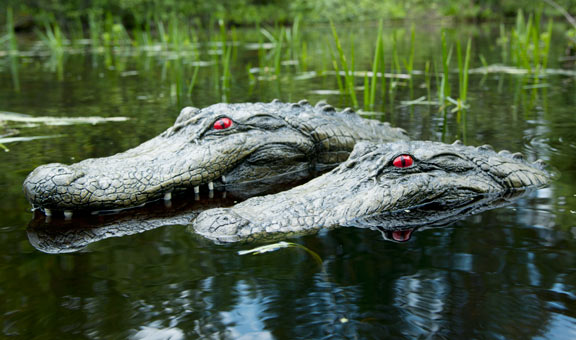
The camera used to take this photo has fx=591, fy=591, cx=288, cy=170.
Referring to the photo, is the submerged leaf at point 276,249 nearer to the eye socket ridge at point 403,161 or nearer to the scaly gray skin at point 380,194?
the scaly gray skin at point 380,194

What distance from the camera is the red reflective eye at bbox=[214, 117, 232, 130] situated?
16.5 feet

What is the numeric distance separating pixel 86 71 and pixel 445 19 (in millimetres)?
26826

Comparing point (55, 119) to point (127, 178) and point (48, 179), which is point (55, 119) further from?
point (48, 179)

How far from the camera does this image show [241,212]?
3.78 m

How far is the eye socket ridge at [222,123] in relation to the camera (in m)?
5.02

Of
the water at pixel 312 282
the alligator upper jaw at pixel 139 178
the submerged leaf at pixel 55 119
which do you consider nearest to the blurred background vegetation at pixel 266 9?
the submerged leaf at pixel 55 119

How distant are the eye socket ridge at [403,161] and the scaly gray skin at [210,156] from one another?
5.11 feet

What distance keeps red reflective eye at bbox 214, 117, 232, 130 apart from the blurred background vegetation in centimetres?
2197

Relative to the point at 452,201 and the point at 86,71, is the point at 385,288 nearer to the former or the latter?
the point at 452,201

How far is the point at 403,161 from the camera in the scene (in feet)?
13.3

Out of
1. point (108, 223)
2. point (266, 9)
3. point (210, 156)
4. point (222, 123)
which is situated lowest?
point (108, 223)

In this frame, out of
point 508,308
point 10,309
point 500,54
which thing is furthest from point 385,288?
point 500,54

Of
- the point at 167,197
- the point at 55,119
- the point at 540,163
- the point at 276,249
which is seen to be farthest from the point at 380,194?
the point at 55,119

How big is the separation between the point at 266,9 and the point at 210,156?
114 feet
